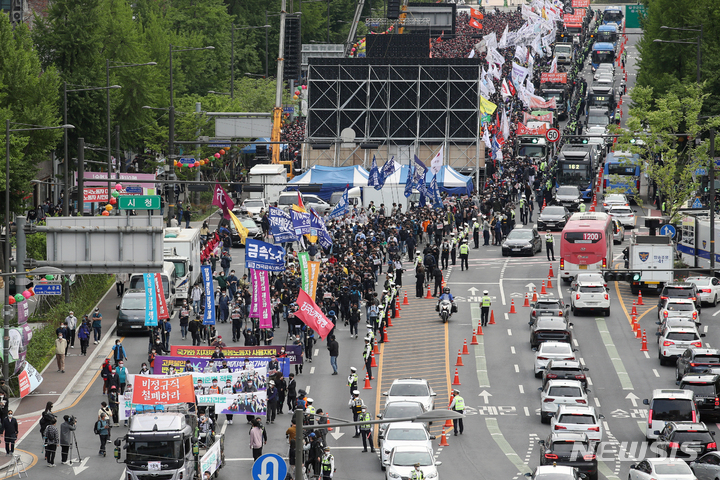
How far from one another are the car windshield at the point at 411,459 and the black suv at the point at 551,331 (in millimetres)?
14076

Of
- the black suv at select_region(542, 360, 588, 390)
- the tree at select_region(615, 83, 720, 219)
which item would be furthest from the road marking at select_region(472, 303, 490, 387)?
the tree at select_region(615, 83, 720, 219)

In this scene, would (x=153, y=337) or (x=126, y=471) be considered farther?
(x=153, y=337)

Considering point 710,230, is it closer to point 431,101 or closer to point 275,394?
point 275,394

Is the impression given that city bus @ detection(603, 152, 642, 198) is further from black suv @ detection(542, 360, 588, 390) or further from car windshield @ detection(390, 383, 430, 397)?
car windshield @ detection(390, 383, 430, 397)

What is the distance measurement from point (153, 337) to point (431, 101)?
43666 mm

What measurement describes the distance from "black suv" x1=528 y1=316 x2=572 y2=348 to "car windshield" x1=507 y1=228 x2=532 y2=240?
643 inches

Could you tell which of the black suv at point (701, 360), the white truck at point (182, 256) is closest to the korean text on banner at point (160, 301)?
the white truck at point (182, 256)

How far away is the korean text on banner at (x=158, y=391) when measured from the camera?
110 feet

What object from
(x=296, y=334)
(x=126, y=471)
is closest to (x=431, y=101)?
(x=296, y=334)

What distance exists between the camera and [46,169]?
7944 cm

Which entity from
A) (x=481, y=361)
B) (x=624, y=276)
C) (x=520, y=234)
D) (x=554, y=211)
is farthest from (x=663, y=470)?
(x=554, y=211)

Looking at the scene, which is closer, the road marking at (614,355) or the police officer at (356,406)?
the police officer at (356,406)

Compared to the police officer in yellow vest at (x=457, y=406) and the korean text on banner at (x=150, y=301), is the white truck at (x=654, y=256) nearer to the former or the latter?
the police officer in yellow vest at (x=457, y=406)

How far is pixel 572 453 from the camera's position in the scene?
32000 mm
